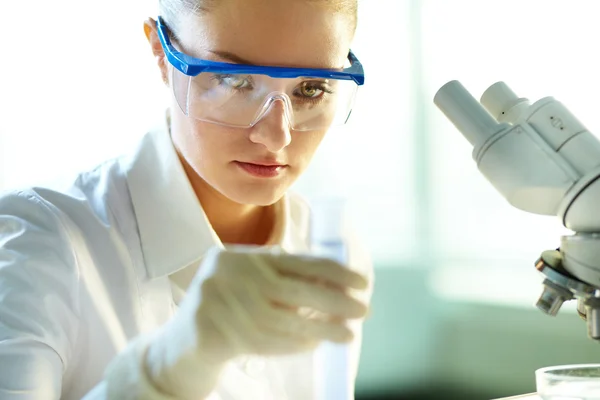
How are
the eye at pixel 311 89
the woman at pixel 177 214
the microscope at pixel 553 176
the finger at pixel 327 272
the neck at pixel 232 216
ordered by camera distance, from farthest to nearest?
the neck at pixel 232 216
the eye at pixel 311 89
the woman at pixel 177 214
the microscope at pixel 553 176
the finger at pixel 327 272

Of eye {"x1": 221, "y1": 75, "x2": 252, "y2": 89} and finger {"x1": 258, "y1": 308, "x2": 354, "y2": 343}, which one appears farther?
eye {"x1": 221, "y1": 75, "x2": 252, "y2": 89}

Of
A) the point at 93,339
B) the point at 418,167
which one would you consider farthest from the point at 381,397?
the point at 93,339

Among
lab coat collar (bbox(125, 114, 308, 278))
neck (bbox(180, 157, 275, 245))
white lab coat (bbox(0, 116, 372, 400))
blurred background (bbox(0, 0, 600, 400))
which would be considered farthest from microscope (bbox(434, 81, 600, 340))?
blurred background (bbox(0, 0, 600, 400))

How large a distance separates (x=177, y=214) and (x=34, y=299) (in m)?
0.36

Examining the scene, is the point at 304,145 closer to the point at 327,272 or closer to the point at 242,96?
the point at 242,96

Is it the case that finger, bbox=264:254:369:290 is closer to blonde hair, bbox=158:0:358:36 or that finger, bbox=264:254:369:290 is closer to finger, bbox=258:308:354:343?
finger, bbox=258:308:354:343

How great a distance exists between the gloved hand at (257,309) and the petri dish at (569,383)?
1.53 ft

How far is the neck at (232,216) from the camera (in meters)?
1.53

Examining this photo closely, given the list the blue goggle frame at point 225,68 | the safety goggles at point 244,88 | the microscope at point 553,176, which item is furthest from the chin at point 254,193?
the microscope at point 553,176

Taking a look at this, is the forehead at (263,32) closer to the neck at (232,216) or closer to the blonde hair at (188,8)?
the blonde hair at (188,8)

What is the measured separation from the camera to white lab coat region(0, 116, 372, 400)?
1088 millimetres

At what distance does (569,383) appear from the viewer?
1.11 metres

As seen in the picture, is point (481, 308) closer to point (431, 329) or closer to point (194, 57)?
point (431, 329)

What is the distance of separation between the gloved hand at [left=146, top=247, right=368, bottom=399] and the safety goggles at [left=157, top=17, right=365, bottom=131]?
0.44 meters
